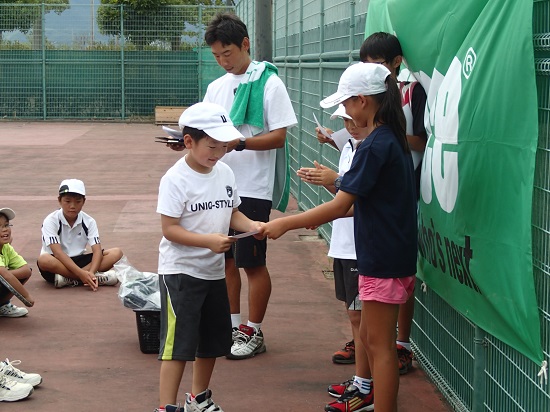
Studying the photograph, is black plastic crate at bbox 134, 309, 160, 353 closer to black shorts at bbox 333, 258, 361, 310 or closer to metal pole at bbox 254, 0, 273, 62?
black shorts at bbox 333, 258, 361, 310

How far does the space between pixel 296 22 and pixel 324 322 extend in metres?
6.89

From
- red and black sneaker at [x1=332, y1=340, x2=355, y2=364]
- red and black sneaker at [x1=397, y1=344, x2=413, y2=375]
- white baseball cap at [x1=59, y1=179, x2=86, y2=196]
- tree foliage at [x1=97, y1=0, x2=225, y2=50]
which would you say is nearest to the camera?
red and black sneaker at [x1=397, y1=344, x2=413, y2=375]

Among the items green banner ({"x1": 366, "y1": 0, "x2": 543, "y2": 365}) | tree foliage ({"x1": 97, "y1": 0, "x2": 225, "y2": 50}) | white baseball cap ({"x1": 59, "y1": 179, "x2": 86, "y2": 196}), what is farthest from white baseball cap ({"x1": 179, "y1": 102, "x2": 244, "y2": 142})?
tree foliage ({"x1": 97, "y1": 0, "x2": 225, "y2": 50})

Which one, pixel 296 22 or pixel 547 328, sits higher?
pixel 296 22

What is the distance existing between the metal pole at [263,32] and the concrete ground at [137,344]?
83.2 inches

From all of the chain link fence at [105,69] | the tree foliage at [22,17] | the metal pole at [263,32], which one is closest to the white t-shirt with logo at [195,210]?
the metal pole at [263,32]

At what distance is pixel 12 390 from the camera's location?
5305 mm

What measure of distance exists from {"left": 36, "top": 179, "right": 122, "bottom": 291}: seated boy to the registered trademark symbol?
4.63m

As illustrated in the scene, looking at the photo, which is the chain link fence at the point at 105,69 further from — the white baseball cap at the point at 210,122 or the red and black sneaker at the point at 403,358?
the white baseball cap at the point at 210,122

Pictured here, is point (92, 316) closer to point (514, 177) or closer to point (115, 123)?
point (514, 177)

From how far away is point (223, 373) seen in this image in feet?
19.3

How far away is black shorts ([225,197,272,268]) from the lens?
20.1 feet

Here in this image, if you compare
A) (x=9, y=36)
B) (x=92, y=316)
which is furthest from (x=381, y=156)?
(x=9, y=36)

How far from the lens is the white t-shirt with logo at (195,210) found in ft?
15.4
